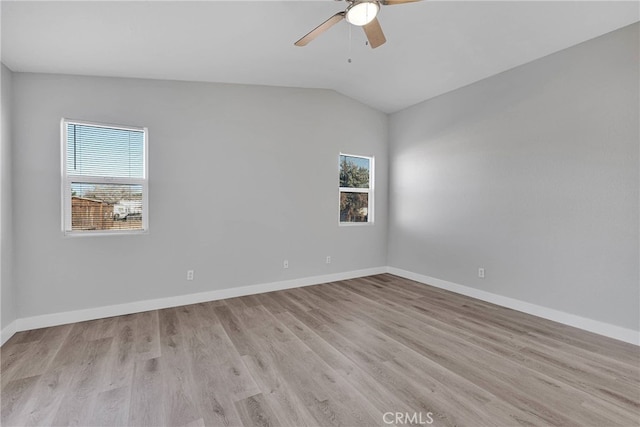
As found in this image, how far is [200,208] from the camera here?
147 inches

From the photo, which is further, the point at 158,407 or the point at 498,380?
the point at 498,380

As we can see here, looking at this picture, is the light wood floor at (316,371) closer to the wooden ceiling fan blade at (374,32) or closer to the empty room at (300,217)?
the empty room at (300,217)

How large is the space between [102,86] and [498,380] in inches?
184

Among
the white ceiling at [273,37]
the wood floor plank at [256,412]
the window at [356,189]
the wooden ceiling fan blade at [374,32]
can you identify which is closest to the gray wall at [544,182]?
the white ceiling at [273,37]

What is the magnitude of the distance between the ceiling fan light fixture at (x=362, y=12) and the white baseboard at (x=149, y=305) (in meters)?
3.42

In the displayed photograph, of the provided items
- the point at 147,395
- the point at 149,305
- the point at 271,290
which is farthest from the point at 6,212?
the point at 271,290

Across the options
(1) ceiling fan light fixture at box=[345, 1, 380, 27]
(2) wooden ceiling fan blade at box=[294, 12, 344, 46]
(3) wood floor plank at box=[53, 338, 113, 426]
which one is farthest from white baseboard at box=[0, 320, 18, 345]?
(1) ceiling fan light fixture at box=[345, 1, 380, 27]

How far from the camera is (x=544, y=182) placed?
3.32m

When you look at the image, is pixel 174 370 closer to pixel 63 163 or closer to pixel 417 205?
pixel 63 163

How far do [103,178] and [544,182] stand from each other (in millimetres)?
5035

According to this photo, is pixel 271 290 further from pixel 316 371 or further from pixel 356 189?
pixel 356 189

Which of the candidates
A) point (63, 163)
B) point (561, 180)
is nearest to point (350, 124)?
point (561, 180)

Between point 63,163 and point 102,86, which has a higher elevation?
point 102,86

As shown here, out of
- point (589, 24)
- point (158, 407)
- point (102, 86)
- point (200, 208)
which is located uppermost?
point (589, 24)
